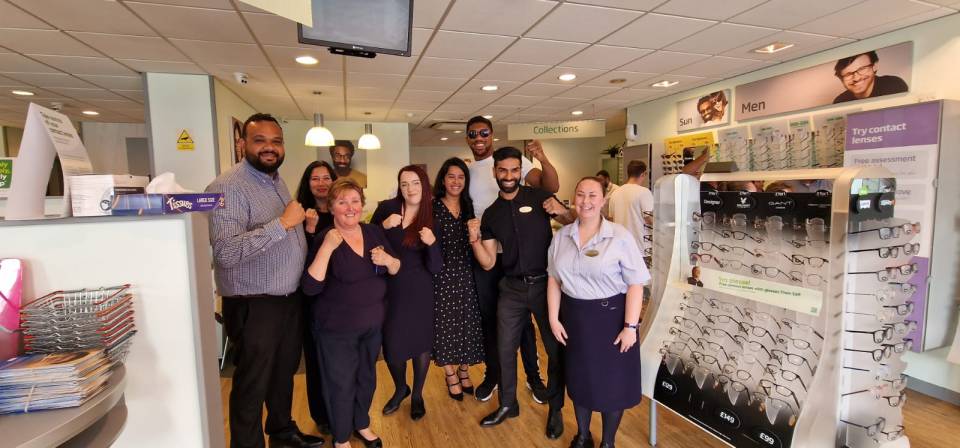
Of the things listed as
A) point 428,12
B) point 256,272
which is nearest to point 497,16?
point 428,12

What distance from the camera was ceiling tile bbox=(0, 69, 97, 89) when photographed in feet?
14.9

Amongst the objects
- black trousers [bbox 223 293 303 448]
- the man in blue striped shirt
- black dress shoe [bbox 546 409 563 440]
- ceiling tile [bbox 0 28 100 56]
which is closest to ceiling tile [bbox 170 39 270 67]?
ceiling tile [bbox 0 28 100 56]

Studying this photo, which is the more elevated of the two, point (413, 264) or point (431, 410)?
point (413, 264)

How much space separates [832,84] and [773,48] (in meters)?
0.67

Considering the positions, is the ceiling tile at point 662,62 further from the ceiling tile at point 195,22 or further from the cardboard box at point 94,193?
the cardboard box at point 94,193

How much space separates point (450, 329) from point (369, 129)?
446 centimetres

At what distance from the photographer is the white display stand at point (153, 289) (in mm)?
1234

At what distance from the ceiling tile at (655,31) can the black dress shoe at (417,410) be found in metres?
3.16

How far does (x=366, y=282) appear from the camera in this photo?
2328mm

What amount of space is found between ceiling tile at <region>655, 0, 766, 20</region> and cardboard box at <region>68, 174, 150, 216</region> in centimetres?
316

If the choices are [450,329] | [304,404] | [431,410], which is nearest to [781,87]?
[450,329]

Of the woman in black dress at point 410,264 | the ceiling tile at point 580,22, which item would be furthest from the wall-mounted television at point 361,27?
the ceiling tile at point 580,22

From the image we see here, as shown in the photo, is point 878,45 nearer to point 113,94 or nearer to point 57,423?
point 57,423

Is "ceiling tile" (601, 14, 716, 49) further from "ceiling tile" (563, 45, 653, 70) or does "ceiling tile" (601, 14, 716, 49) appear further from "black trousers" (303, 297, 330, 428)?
"black trousers" (303, 297, 330, 428)
